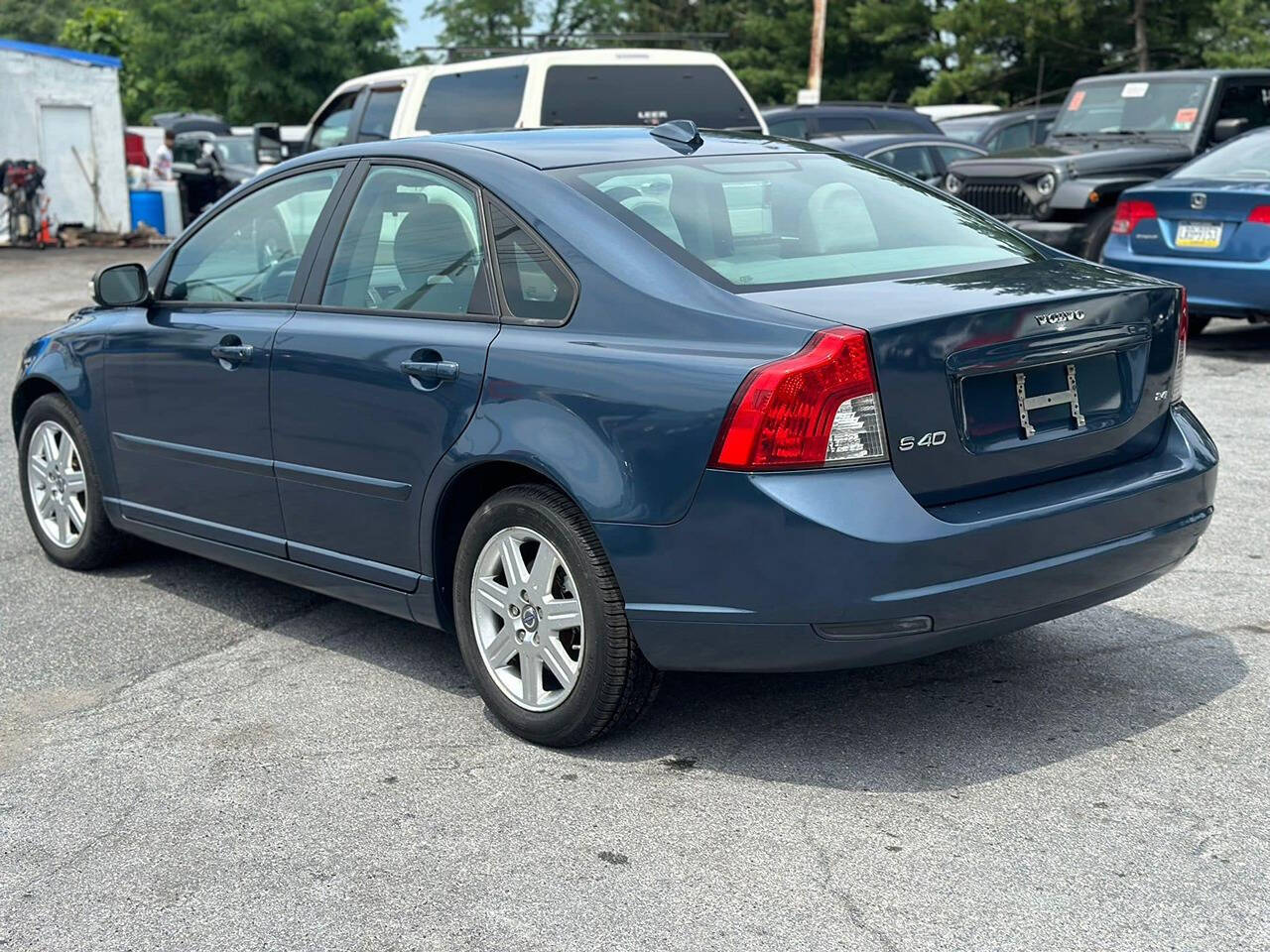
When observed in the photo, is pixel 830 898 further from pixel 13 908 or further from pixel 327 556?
pixel 327 556

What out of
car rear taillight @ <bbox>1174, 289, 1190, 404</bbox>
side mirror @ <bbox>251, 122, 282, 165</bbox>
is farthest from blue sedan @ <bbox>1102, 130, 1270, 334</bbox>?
side mirror @ <bbox>251, 122, 282, 165</bbox>

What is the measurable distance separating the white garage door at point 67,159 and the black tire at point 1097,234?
56.9 feet

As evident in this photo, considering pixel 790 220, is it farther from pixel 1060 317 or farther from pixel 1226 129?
pixel 1226 129

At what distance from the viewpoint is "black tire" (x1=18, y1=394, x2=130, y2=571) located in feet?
19.6

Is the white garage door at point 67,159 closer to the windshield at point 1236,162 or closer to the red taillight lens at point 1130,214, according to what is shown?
the red taillight lens at point 1130,214

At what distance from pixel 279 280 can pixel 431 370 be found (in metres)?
1.05

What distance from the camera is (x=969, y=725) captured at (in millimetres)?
4312

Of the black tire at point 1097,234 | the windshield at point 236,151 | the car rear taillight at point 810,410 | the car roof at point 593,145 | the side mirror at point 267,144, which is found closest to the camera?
the car rear taillight at point 810,410

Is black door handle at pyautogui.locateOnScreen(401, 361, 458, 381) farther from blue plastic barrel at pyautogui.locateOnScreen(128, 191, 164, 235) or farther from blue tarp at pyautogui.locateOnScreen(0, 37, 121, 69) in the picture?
blue plastic barrel at pyautogui.locateOnScreen(128, 191, 164, 235)

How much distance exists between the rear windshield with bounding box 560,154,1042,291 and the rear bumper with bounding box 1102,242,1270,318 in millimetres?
5727

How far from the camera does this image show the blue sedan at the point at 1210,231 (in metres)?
10.2

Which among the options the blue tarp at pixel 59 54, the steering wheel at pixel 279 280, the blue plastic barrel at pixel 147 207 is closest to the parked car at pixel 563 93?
the steering wheel at pixel 279 280

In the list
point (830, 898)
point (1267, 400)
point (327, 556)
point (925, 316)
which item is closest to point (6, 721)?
point (327, 556)

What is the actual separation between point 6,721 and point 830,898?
254cm
